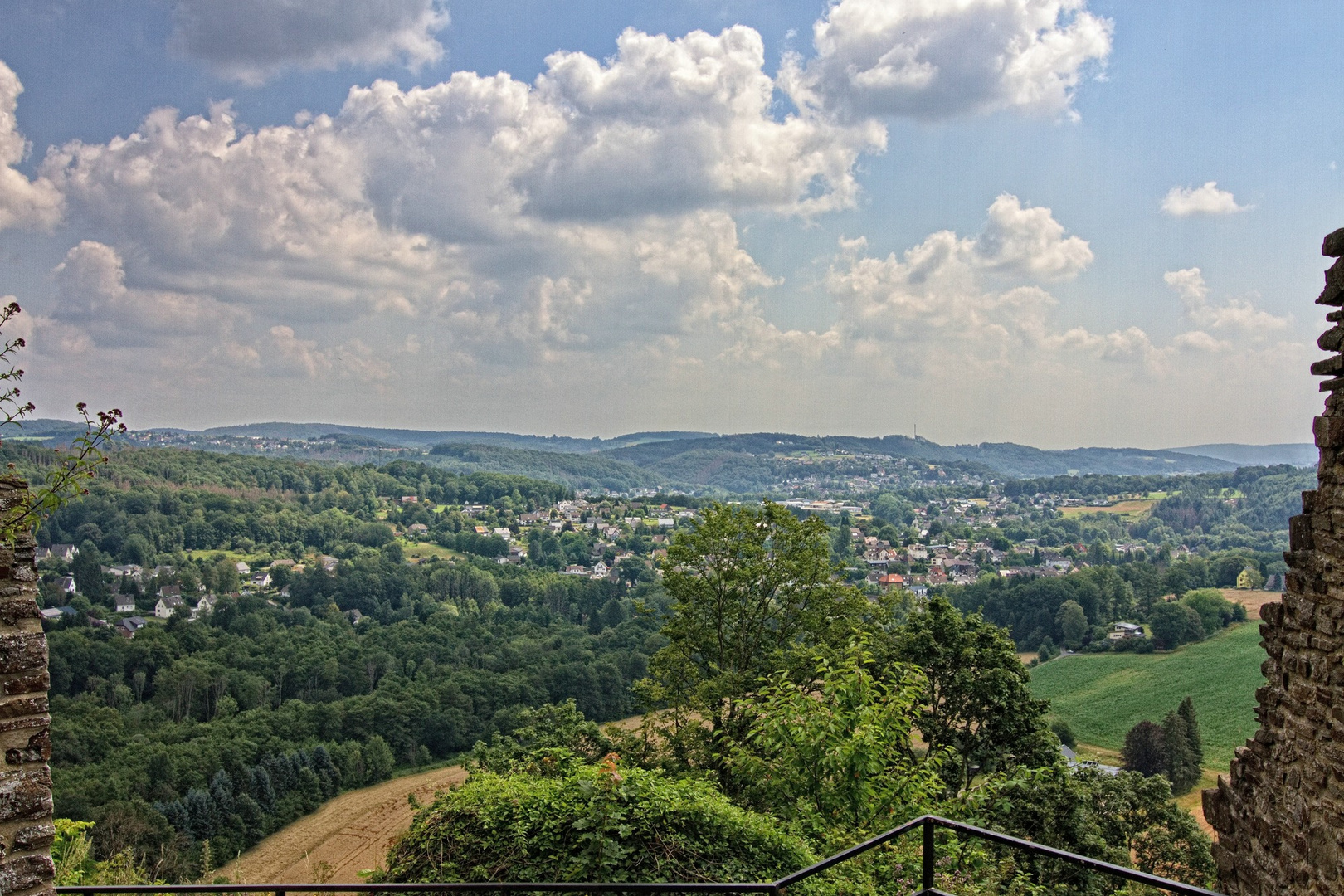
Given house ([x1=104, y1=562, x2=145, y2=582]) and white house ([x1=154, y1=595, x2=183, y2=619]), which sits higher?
house ([x1=104, y1=562, x2=145, y2=582])

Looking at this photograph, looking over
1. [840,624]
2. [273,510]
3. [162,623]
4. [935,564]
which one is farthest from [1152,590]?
[273,510]

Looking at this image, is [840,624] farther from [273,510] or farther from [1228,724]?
[273,510]

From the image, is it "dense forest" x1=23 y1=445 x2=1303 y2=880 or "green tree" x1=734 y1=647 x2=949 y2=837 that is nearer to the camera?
"green tree" x1=734 y1=647 x2=949 y2=837

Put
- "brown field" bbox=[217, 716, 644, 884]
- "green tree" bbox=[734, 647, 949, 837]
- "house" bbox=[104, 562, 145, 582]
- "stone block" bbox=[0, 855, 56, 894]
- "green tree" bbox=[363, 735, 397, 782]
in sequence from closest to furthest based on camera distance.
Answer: "stone block" bbox=[0, 855, 56, 894] < "green tree" bbox=[734, 647, 949, 837] < "brown field" bbox=[217, 716, 644, 884] < "green tree" bbox=[363, 735, 397, 782] < "house" bbox=[104, 562, 145, 582]

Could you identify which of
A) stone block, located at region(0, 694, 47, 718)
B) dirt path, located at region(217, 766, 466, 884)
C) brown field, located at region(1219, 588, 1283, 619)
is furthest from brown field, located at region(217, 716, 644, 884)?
brown field, located at region(1219, 588, 1283, 619)

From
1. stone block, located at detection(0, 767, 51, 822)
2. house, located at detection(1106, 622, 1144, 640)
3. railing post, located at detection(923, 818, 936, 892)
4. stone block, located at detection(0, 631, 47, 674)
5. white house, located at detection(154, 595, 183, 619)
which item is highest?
stone block, located at detection(0, 631, 47, 674)

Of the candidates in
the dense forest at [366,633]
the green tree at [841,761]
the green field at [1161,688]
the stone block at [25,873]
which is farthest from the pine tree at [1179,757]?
the stone block at [25,873]

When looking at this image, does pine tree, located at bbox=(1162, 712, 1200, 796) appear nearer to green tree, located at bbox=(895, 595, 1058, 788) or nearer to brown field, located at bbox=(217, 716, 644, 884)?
green tree, located at bbox=(895, 595, 1058, 788)
